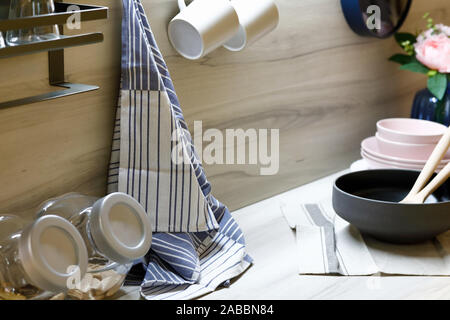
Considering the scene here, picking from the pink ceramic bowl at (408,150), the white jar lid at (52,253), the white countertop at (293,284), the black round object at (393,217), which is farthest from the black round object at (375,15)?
the white jar lid at (52,253)

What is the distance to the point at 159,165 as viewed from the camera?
1008 millimetres

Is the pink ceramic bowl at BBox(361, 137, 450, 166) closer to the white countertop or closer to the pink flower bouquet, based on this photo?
the pink flower bouquet

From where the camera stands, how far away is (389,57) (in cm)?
160

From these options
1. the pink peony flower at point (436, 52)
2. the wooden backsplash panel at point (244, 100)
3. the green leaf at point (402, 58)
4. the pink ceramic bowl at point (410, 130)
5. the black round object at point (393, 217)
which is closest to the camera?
the wooden backsplash panel at point (244, 100)

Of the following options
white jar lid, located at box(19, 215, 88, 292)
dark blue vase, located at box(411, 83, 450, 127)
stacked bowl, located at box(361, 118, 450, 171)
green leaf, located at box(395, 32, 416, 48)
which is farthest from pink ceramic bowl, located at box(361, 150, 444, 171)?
white jar lid, located at box(19, 215, 88, 292)

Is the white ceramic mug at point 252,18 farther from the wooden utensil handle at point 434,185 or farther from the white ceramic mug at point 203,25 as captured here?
the wooden utensil handle at point 434,185

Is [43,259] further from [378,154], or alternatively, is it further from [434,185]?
[378,154]

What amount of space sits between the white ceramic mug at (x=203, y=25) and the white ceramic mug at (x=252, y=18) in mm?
49

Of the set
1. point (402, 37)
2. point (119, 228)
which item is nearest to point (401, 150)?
point (402, 37)

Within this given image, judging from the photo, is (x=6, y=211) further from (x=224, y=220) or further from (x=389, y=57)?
(x=389, y=57)

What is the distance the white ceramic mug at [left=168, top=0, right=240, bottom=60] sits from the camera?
1.00m

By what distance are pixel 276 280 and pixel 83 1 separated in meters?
0.52

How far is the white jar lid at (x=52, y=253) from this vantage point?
2.48 feet

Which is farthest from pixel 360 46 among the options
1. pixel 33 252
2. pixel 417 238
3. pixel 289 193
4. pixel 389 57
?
pixel 33 252
